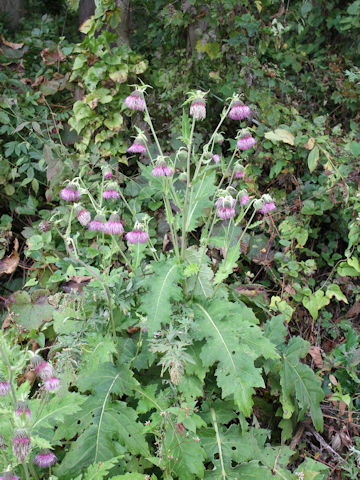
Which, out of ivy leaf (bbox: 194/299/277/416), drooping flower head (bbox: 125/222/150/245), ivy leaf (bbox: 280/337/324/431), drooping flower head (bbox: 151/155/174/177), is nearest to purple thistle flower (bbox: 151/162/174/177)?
drooping flower head (bbox: 151/155/174/177)

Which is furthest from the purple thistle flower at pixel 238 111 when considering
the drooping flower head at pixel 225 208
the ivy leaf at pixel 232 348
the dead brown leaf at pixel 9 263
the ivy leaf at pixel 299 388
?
the dead brown leaf at pixel 9 263

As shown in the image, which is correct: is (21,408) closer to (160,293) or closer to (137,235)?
(160,293)

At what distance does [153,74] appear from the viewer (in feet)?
13.2

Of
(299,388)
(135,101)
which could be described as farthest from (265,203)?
(299,388)

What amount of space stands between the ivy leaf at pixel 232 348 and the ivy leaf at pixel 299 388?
0.28 m

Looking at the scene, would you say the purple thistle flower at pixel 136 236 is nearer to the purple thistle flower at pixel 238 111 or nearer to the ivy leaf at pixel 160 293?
the ivy leaf at pixel 160 293

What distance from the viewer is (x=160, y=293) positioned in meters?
1.91

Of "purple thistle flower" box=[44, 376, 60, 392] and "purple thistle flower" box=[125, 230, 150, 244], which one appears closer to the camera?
"purple thistle flower" box=[44, 376, 60, 392]

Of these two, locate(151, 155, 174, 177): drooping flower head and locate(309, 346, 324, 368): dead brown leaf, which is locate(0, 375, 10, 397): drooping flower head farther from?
locate(309, 346, 324, 368): dead brown leaf

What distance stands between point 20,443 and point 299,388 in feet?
4.77

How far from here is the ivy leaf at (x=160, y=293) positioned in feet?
6.01

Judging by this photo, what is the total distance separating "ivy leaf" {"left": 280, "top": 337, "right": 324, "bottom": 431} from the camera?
2.23 metres

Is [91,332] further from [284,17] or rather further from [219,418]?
[284,17]

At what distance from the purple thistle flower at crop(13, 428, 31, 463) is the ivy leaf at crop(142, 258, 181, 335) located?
2.04 ft
